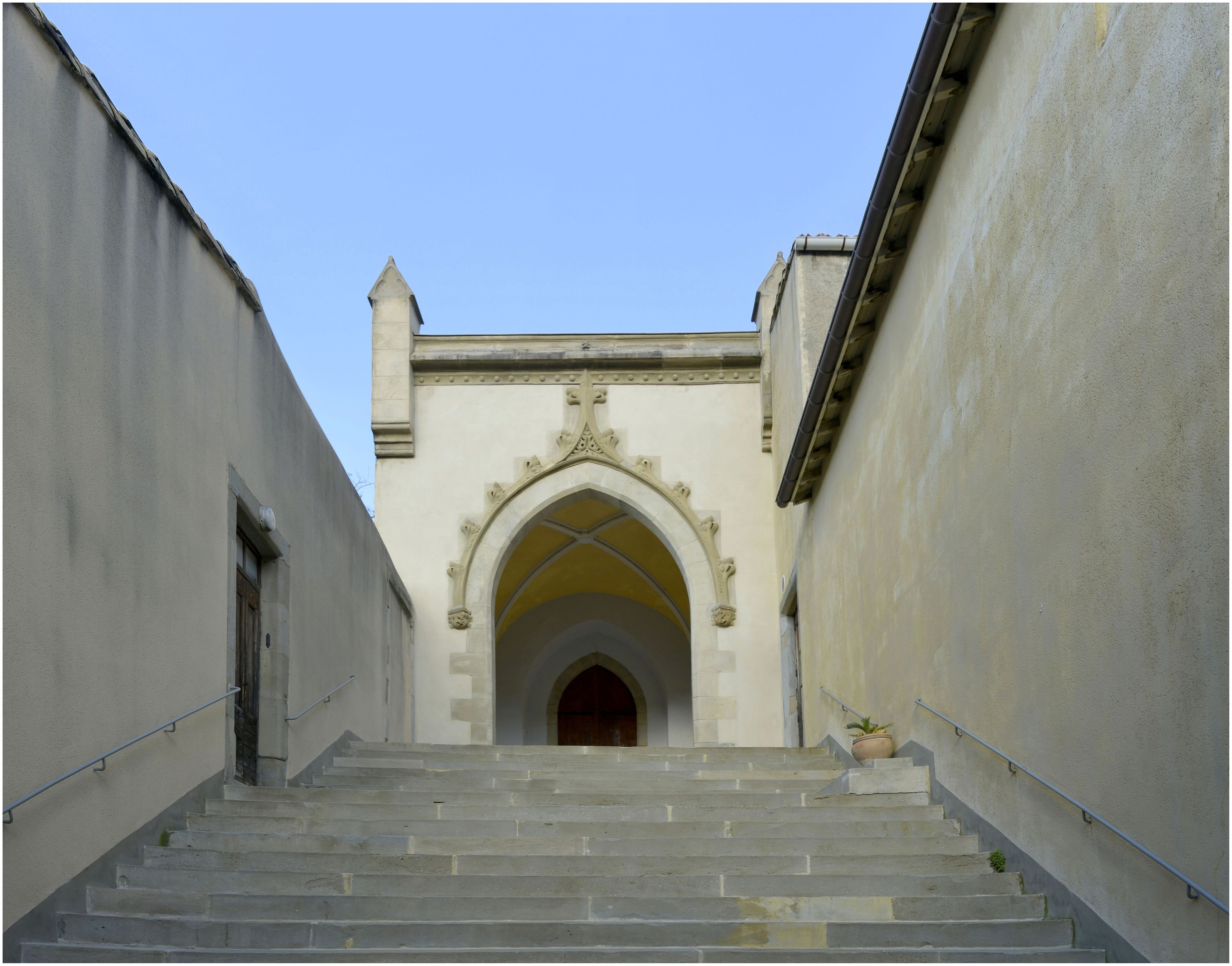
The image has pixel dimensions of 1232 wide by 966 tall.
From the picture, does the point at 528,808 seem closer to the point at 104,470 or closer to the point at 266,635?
the point at 266,635

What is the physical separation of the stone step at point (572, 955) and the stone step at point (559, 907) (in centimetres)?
36

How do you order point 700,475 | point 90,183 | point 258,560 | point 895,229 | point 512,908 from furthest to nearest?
point 700,475 → point 258,560 → point 895,229 → point 90,183 → point 512,908

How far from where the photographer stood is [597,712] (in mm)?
20906

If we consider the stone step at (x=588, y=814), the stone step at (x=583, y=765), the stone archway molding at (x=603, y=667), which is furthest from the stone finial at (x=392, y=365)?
the stone step at (x=588, y=814)

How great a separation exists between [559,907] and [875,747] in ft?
10.6

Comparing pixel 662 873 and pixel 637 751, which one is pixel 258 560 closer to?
pixel 637 751

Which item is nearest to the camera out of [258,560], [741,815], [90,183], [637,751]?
[90,183]

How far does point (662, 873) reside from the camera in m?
6.18

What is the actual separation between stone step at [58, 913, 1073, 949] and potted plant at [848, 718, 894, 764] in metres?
2.88

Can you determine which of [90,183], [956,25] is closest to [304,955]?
[90,183]

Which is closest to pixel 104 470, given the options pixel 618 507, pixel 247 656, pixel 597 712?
pixel 247 656

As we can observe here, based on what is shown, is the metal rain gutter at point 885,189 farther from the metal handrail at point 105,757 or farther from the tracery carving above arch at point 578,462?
the tracery carving above arch at point 578,462

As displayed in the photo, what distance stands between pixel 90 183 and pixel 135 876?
289cm

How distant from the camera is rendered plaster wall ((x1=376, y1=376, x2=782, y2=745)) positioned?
15273mm
